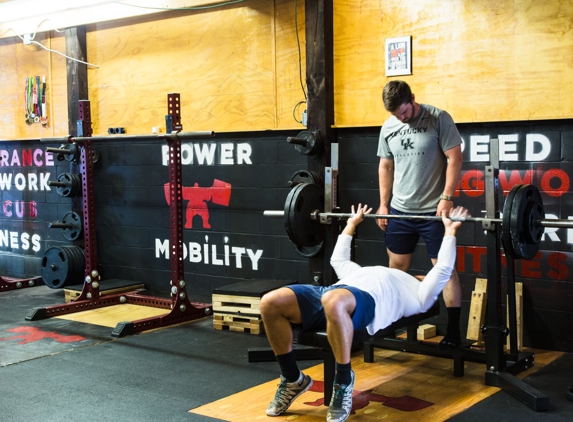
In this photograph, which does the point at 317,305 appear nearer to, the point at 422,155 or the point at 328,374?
the point at 328,374

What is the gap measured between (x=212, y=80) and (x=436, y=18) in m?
1.78

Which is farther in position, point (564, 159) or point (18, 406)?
point (564, 159)

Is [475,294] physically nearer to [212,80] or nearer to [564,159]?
[564,159]

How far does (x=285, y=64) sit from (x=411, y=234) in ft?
5.78

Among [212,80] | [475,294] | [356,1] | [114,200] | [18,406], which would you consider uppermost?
[356,1]

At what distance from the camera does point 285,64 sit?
4984 mm

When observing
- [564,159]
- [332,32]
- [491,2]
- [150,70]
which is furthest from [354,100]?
[150,70]

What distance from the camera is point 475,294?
4125mm

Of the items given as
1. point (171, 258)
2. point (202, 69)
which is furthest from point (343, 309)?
point (202, 69)

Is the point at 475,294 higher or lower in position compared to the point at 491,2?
lower

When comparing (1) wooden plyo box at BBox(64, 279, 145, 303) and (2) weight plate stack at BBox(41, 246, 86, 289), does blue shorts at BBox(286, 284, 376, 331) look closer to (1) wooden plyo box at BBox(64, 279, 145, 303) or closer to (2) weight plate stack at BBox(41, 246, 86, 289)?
(1) wooden plyo box at BBox(64, 279, 145, 303)

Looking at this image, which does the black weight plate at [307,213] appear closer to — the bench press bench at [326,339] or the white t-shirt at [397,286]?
the white t-shirt at [397,286]

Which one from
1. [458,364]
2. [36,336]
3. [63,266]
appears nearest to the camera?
[458,364]

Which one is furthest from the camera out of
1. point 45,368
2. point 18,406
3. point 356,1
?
point 356,1
